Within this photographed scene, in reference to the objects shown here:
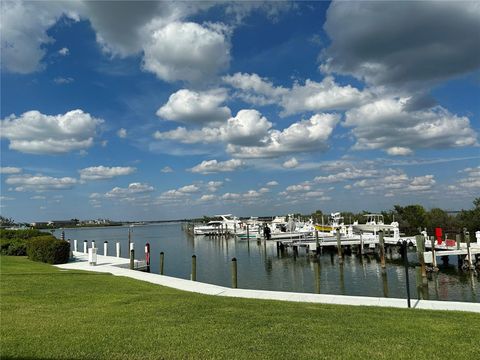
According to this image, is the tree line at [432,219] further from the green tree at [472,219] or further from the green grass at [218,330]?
the green grass at [218,330]

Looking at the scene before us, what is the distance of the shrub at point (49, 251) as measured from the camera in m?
28.0

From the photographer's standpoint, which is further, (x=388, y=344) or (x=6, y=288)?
(x=6, y=288)

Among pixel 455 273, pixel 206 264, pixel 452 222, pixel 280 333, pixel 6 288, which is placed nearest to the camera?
pixel 280 333

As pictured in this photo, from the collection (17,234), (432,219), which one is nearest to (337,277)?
(17,234)

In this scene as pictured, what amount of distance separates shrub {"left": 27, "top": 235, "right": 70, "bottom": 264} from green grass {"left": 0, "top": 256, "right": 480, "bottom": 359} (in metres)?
15.7

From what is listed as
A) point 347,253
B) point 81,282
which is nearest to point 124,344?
point 81,282

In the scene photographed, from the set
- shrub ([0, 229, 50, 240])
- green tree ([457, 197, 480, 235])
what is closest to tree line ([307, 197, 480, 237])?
green tree ([457, 197, 480, 235])

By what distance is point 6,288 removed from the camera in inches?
574

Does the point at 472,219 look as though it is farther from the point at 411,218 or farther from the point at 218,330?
the point at 218,330

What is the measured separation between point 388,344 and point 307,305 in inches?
194

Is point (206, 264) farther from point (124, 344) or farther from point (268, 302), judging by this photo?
point (124, 344)

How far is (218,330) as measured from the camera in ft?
28.9

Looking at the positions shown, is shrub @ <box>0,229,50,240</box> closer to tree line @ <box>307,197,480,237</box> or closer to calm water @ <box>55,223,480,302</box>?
calm water @ <box>55,223,480,302</box>

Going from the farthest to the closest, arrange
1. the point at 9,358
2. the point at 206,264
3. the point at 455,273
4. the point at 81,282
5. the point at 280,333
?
1. the point at 206,264
2. the point at 455,273
3. the point at 81,282
4. the point at 280,333
5. the point at 9,358
